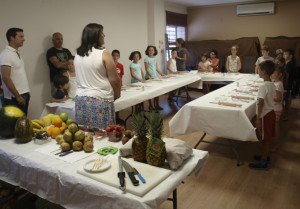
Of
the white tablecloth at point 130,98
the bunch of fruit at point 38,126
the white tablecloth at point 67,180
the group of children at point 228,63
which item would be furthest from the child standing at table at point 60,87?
the group of children at point 228,63

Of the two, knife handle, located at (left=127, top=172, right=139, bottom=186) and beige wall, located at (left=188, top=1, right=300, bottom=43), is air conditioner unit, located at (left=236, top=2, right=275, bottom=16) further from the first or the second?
knife handle, located at (left=127, top=172, right=139, bottom=186)

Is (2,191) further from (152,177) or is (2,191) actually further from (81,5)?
(81,5)

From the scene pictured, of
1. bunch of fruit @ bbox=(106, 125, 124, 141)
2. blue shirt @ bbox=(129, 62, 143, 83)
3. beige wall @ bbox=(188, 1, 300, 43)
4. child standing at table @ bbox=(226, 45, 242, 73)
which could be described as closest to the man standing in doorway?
blue shirt @ bbox=(129, 62, 143, 83)

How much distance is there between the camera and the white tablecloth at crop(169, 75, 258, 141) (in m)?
2.49

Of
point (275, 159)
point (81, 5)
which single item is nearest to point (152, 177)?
point (275, 159)

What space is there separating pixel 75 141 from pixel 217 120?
5.32 ft

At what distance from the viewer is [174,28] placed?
26.7 ft

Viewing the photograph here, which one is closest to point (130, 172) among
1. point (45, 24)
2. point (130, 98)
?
point (130, 98)

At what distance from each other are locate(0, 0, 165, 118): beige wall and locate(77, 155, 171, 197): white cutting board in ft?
10.3

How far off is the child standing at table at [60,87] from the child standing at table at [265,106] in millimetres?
2274

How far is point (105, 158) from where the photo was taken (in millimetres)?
1294

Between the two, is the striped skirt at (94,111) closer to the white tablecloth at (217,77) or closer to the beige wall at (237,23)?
the white tablecloth at (217,77)

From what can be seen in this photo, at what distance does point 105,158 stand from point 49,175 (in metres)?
0.29

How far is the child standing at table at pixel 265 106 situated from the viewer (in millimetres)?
2488
